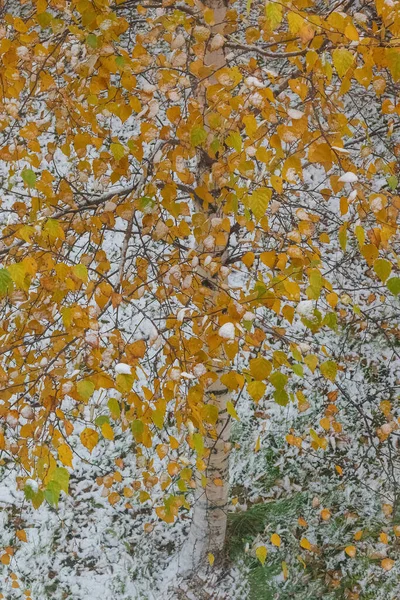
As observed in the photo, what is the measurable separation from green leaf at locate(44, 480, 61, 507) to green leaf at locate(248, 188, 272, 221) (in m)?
1.25

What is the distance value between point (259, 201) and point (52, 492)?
132 cm

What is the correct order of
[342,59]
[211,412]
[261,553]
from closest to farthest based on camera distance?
[342,59] < [211,412] < [261,553]

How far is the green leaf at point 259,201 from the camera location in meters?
2.10

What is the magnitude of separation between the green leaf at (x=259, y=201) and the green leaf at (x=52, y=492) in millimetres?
1245

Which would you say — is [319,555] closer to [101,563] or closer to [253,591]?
[253,591]

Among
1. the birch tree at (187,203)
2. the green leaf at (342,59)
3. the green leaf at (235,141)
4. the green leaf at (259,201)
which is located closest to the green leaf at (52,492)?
the birch tree at (187,203)

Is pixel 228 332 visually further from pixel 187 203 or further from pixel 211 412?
pixel 187 203

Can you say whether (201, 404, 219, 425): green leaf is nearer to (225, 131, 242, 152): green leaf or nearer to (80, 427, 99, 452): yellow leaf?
(80, 427, 99, 452): yellow leaf

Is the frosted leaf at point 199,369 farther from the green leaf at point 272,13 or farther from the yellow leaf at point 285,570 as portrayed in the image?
the yellow leaf at point 285,570

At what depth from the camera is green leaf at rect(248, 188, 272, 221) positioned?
210 cm

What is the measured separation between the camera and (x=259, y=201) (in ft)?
6.95

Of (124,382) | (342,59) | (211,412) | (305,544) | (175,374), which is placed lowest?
(124,382)

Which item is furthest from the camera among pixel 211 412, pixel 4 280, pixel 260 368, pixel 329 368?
pixel 211 412

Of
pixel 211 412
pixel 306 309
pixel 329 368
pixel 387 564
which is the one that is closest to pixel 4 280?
pixel 211 412
